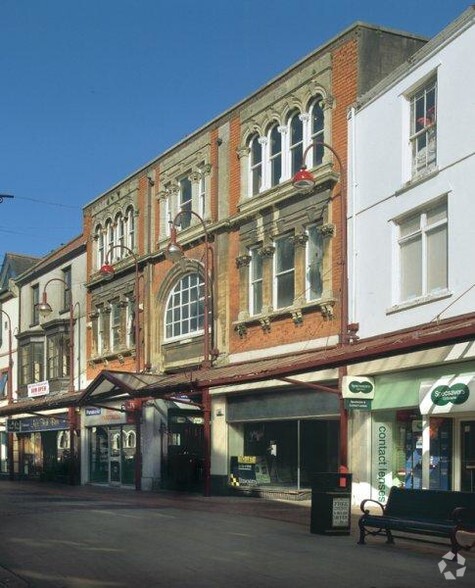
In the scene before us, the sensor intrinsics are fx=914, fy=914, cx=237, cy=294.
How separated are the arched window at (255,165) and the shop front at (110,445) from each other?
9.75m

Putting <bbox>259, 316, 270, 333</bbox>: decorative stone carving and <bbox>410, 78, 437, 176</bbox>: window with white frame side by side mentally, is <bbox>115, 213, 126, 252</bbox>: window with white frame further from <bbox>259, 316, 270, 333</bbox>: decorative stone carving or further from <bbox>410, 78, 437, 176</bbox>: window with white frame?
<bbox>410, 78, 437, 176</bbox>: window with white frame

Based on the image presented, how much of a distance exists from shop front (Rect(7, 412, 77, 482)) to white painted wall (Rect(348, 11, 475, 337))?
68.7ft

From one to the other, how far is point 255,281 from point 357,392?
262 inches

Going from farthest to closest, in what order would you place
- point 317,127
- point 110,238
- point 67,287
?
point 67,287
point 110,238
point 317,127

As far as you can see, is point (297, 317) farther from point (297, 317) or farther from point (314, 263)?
point (314, 263)

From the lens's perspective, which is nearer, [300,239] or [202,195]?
[300,239]

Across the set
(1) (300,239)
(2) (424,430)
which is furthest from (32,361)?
(2) (424,430)

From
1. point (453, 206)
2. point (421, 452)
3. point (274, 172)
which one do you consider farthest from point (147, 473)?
point (453, 206)

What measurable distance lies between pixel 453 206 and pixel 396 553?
28.0 ft

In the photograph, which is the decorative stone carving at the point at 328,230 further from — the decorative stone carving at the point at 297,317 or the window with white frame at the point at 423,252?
the window with white frame at the point at 423,252

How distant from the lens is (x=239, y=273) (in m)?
27.6

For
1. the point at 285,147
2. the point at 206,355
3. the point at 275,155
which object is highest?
the point at 285,147

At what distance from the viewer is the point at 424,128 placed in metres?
20.5

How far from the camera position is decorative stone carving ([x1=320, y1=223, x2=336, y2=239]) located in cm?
2330
